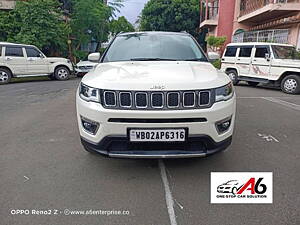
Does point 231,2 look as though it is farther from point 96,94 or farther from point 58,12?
point 96,94

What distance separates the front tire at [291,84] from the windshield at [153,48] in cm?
645

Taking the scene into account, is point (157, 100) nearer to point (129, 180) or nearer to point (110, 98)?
point (110, 98)

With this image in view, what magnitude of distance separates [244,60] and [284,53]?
59.8 inches

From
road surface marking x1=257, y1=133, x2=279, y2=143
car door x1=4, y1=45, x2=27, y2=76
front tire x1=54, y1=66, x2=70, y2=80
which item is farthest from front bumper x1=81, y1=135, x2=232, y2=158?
front tire x1=54, y1=66, x2=70, y2=80

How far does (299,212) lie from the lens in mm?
2174

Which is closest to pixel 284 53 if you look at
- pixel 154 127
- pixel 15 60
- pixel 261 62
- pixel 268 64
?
pixel 268 64

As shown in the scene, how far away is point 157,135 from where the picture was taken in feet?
7.76

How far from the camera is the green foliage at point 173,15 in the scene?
28125mm

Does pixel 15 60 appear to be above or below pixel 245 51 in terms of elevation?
below

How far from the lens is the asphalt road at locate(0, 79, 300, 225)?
2143 mm

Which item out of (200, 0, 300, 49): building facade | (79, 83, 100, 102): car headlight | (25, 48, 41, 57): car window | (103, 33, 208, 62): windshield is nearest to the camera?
(79, 83, 100, 102): car headlight

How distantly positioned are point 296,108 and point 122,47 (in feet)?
16.6

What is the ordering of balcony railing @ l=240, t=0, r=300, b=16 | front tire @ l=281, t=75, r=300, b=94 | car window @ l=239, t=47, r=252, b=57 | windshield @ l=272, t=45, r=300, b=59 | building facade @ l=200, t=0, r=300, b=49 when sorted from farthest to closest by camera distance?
balcony railing @ l=240, t=0, r=300, b=16
building facade @ l=200, t=0, r=300, b=49
car window @ l=239, t=47, r=252, b=57
windshield @ l=272, t=45, r=300, b=59
front tire @ l=281, t=75, r=300, b=94

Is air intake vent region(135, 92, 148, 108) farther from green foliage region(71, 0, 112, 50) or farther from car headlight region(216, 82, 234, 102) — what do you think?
green foliage region(71, 0, 112, 50)
